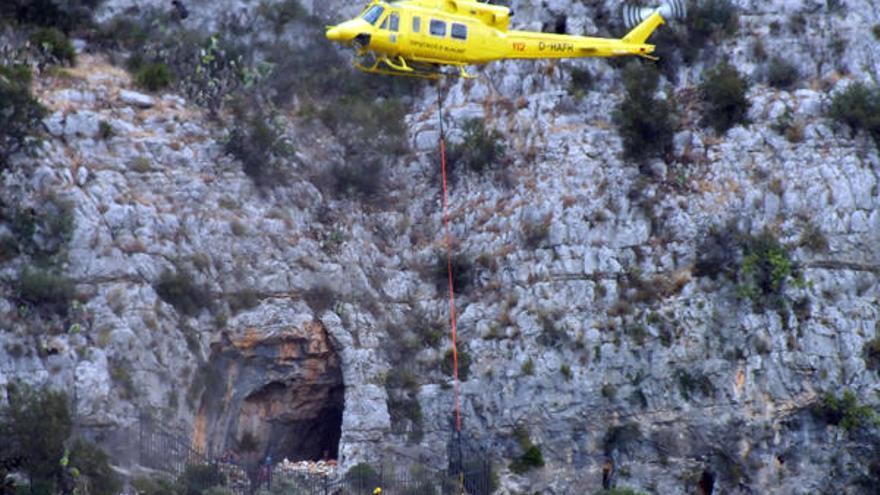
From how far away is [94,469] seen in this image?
4609cm

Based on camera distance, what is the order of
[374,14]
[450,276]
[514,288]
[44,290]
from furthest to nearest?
1. [450,276]
2. [514,288]
3. [374,14]
4. [44,290]

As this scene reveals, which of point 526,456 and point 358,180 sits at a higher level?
point 358,180

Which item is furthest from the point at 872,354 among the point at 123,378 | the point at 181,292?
the point at 123,378

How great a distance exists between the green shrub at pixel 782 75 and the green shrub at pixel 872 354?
843 centimetres

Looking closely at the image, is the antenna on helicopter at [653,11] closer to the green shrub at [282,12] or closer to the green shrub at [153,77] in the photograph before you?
the green shrub at [282,12]

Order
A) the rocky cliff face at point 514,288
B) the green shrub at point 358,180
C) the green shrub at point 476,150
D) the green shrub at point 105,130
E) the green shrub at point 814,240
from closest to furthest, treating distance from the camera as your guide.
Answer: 1. the rocky cliff face at point 514,288
2. the green shrub at point 105,130
3. the green shrub at point 814,240
4. the green shrub at point 476,150
5. the green shrub at point 358,180

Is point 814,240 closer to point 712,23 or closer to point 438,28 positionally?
point 712,23

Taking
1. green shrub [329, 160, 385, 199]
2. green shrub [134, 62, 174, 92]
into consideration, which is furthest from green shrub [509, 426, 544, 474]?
green shrub [134, 62, 174, 92]

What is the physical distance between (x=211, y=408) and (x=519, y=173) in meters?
11.5

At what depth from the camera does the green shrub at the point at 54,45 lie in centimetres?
5519

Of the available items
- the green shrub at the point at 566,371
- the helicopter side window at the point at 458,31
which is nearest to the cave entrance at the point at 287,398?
the green shrub at the point at 566,371

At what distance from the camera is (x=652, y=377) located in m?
52.8

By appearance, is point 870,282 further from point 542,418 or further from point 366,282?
point 366,282

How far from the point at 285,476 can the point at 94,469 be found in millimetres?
6214
